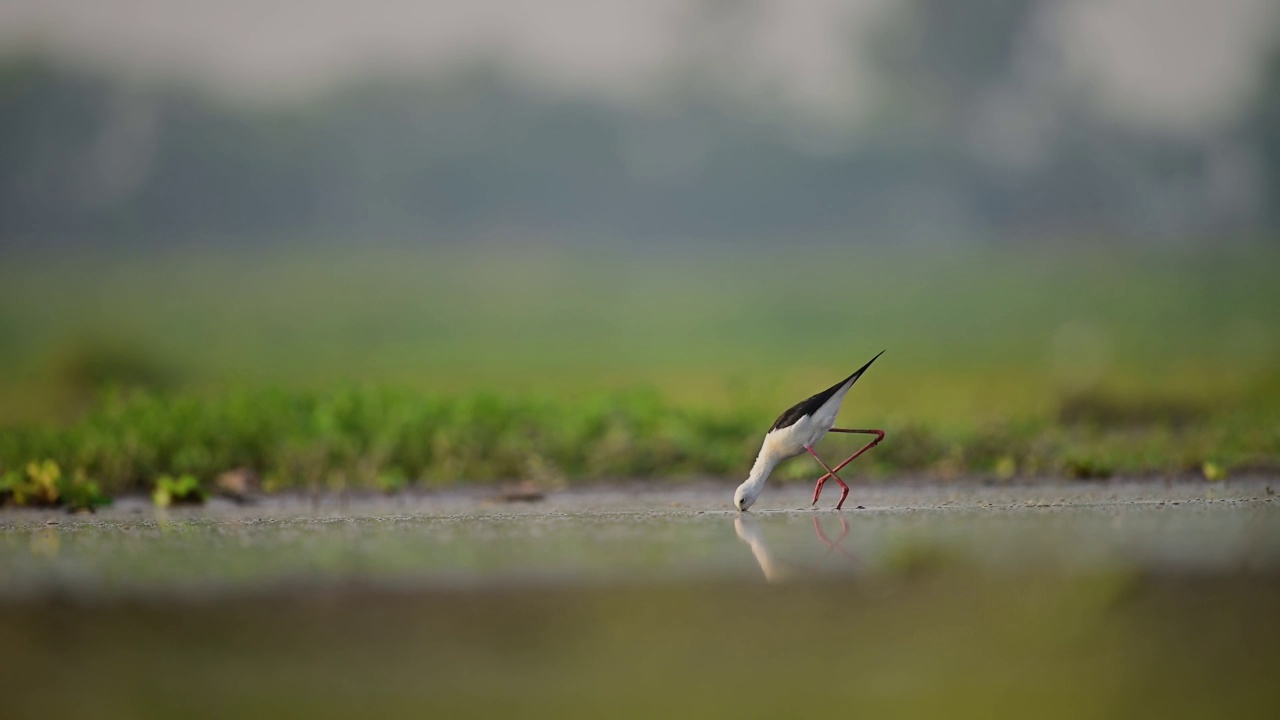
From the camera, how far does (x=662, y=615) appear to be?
315 cm

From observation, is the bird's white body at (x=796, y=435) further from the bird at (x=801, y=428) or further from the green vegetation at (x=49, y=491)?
the green vegetation at (x=49, y=491)

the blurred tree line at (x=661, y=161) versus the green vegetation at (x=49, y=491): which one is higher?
the blurred tree line at (x=661, y=161)

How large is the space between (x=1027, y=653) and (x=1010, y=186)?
27.0 ft

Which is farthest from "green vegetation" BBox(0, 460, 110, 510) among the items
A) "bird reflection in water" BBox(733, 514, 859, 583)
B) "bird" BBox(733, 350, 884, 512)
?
"bird reflection in water" BBox(733, 514, 859, 583)

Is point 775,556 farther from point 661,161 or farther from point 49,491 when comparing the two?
point 661,161

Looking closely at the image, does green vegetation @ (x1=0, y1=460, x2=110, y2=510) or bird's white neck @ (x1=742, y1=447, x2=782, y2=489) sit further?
green vegetation @ (x1=0, y1=460, x2=110, y2=510)

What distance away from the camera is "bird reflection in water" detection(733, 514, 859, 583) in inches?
140

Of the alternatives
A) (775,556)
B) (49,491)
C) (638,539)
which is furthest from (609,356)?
(775,556)

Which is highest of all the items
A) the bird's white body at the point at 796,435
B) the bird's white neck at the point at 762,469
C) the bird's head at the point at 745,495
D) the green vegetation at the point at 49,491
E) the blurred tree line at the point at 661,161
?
the blurred tree line at the point at 661,161

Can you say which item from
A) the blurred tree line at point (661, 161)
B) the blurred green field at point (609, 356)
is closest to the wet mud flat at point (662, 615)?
the blurred green field at point (609, 356)

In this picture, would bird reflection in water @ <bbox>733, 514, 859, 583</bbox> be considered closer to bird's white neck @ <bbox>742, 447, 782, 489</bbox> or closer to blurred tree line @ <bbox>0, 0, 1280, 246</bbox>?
bird's white neck @ <bbox>742, 447, 782, 489</bbox>

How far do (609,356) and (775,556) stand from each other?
5926mm

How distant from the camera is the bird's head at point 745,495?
16.1ft

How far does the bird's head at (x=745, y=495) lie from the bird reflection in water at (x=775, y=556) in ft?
0.39
